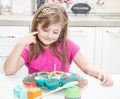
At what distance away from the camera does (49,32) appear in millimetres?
1465

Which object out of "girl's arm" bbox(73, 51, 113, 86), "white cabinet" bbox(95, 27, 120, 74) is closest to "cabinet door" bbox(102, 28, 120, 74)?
"white cabinet" bbox(95, 27, 120, 74)

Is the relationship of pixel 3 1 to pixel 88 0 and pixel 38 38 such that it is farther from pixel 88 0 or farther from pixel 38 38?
pixel 38 38

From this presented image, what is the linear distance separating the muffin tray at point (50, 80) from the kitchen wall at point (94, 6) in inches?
70.7

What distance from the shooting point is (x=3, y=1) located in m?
2.93

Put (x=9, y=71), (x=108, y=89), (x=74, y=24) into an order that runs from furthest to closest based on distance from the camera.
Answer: (x=74, y=24)
(x=9, y=71)
(x=108, y=89)

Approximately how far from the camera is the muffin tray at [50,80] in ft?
4.00

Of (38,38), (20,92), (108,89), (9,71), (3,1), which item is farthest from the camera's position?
Answer: (3,1)

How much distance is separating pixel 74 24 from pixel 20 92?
1.54 metres

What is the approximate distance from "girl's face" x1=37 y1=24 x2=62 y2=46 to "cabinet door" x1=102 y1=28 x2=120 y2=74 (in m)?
1.20

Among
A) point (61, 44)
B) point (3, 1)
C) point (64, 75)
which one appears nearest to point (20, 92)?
point (64, 75)

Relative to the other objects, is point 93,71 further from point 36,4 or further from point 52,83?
point 36,4

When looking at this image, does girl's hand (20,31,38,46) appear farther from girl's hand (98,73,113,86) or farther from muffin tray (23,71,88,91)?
girl's hand (98,73,113,86)

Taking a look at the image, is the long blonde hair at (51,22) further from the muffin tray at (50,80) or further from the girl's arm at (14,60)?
the muffin tray at (50,80)

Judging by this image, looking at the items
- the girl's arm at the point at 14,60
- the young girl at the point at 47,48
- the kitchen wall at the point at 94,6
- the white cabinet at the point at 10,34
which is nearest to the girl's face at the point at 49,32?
the young girl at the point at 47,48
